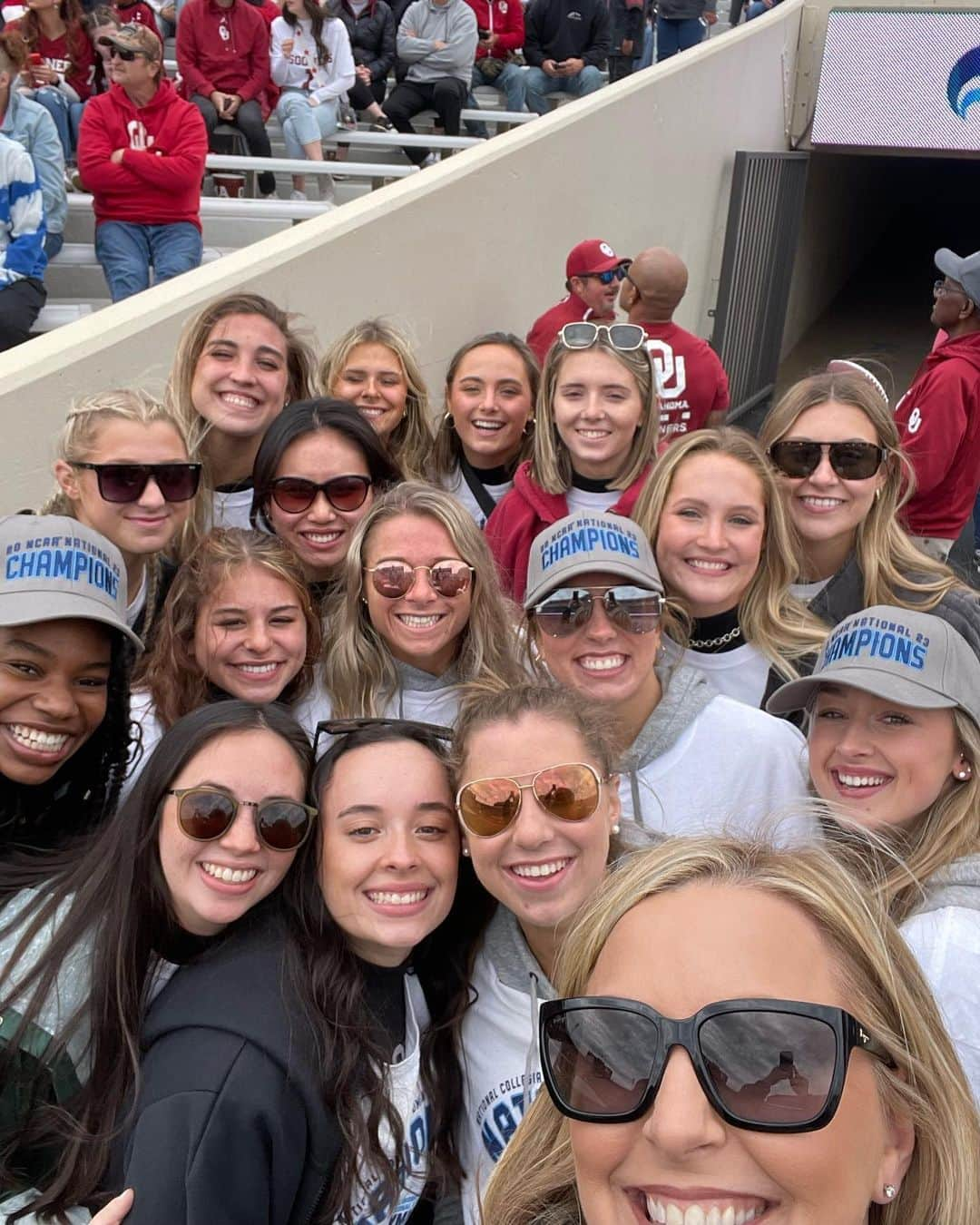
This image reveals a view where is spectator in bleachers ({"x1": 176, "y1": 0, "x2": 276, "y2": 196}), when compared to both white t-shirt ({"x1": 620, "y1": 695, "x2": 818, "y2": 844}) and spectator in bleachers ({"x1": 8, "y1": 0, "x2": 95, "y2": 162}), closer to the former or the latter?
spectator in bleachers ({"x1": 8, "y1": 0, "x2": 95, "y2": 162})

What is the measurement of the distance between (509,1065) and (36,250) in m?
4.84

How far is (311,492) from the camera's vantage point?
3.48 meters

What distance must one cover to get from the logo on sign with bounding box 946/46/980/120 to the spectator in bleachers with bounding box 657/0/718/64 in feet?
8.15

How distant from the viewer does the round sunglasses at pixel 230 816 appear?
2049 mm

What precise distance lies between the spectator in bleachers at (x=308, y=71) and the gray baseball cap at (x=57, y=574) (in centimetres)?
641

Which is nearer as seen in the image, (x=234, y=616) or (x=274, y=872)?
(x=274, y=872)

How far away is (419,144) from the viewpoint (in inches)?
339

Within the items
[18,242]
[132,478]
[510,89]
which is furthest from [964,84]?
[132,478]

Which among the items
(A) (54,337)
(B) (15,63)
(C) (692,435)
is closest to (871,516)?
(C) (692,435)

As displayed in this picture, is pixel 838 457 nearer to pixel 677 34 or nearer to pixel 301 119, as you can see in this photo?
pixel 301 119

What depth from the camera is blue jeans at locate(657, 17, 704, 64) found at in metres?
10.6

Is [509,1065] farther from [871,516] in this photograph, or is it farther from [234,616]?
[871,516]

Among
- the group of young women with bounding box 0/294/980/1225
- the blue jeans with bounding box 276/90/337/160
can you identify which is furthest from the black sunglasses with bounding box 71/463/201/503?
the blue jeans with bounding box 276/90/337/160

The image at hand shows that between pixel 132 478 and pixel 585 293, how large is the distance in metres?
3.41
